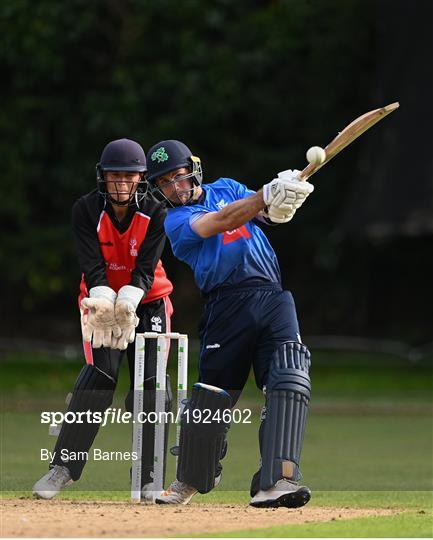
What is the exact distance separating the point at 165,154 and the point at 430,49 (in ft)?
39.5

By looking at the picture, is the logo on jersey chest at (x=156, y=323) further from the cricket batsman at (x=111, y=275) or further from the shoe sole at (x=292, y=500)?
the shoe sole at (x=292, y=500)

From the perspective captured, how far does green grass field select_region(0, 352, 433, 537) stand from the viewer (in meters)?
7.52

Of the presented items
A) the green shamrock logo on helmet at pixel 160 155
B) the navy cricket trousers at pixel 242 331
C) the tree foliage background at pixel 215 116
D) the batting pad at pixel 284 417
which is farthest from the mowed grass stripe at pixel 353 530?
the tree foliage background at pixel 215 116

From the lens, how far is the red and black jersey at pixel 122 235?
23.9 ft

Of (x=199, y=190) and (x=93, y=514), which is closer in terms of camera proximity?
(x=93, y=514)

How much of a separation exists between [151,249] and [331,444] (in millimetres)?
4384

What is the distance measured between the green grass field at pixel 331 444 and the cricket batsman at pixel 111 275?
0.41m

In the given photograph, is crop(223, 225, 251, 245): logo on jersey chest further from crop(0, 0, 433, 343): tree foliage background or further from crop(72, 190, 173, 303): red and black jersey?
crop(0, 0, 433, 343): tree foliage background

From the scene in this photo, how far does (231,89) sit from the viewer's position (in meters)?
20.6

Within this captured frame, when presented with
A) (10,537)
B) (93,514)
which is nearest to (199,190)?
(93,514)

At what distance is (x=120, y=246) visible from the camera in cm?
739

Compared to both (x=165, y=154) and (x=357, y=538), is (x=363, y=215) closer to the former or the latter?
(x=165, y=154)

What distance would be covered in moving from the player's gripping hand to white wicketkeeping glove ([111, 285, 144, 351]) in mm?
937

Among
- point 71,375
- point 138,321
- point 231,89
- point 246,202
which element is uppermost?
point 231,89
